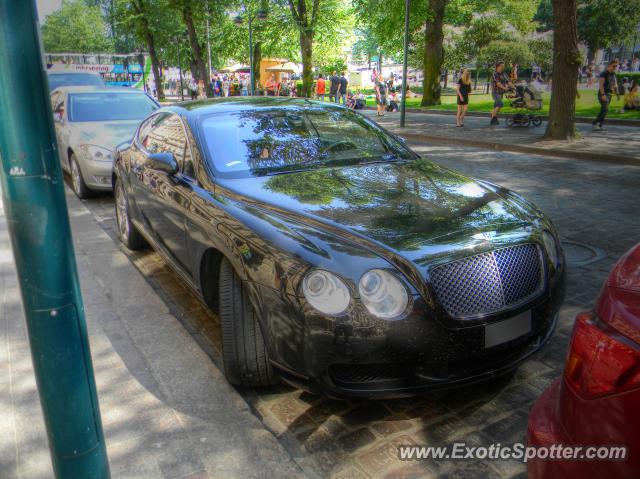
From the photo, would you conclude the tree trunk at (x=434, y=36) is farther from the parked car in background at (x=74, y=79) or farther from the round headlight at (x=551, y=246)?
the round headlight at (x=551, y=246)

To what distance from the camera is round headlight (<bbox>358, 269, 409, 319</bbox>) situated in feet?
8.35

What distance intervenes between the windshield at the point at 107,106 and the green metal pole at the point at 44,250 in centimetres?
779

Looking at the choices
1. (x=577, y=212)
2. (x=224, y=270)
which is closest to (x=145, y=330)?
(x=224, y=270)

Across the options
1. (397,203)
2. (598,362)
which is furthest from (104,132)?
(598,362)

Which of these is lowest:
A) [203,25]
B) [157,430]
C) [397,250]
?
[157,430]

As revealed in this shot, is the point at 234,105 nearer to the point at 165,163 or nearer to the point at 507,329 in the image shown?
the point at 165,163

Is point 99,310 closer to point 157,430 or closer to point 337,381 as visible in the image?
point 157,430

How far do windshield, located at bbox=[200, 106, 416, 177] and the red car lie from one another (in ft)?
8.33

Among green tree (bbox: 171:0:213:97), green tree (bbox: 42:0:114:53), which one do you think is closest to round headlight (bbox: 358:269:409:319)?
green tree (bbox: 171:0:213:97)

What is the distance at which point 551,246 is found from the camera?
315 cm

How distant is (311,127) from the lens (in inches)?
170

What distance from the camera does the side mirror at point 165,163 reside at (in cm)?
390

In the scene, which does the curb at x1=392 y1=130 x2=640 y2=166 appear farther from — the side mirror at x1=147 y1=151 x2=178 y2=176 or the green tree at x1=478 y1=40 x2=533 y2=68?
the green tree at x1=478 y1=40 x2=533 y2=68

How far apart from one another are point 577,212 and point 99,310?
5.74 m
